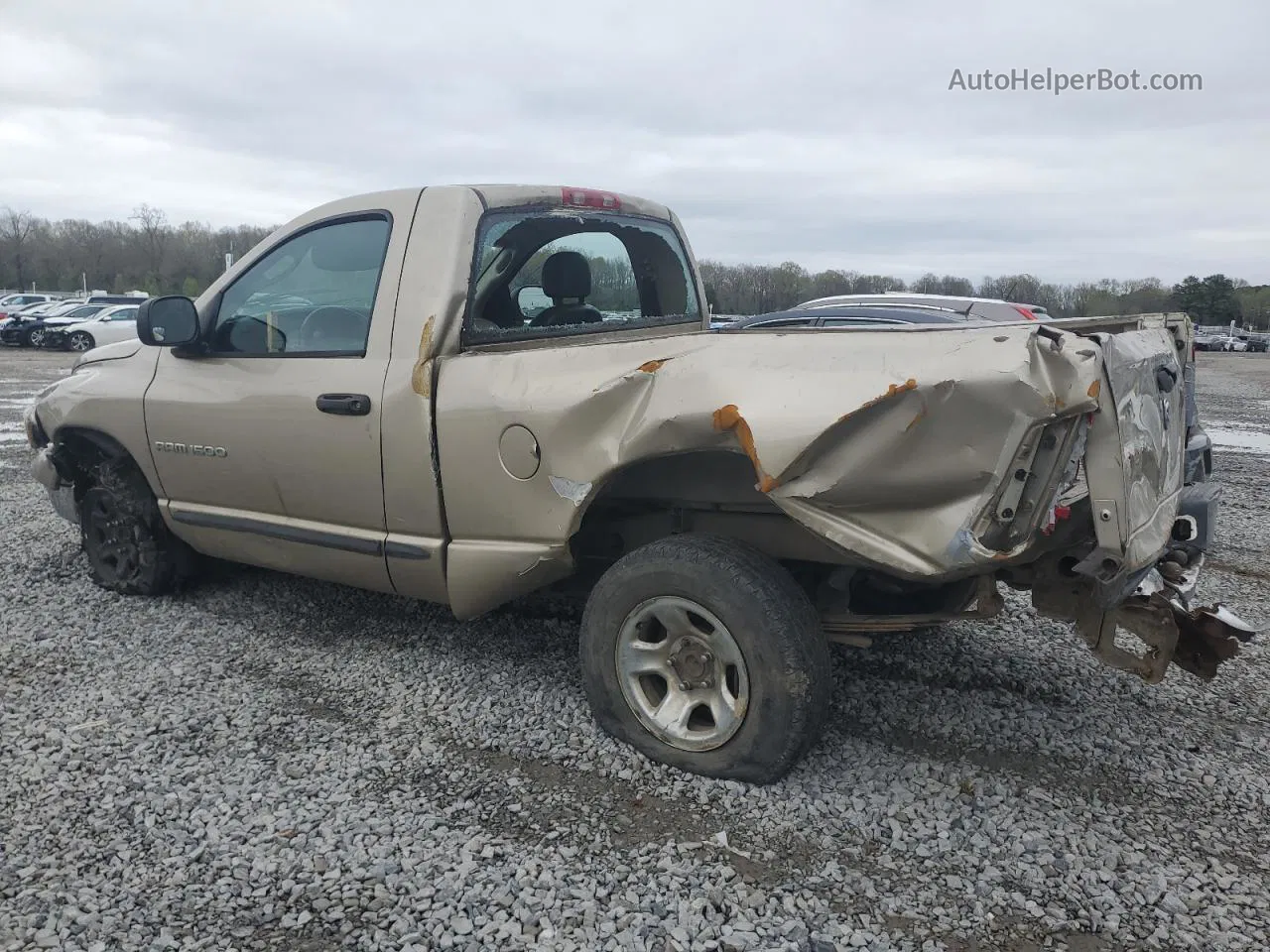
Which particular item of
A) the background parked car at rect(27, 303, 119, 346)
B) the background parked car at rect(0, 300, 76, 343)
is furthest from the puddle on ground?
the background parked car at rect(0, 300, 76, 343)

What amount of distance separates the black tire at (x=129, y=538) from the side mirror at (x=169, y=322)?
92 cm

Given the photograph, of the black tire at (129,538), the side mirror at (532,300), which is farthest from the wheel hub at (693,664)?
the black tire at (129,538)

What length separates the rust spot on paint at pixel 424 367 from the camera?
336 cm

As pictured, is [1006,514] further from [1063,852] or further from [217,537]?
[217,537]

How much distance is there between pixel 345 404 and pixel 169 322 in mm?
1096

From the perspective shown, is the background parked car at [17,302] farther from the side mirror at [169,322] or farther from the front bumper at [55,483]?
the side mirror at [169,322]

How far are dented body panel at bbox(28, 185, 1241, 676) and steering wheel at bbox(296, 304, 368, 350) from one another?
9cm

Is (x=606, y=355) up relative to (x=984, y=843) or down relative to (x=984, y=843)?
up

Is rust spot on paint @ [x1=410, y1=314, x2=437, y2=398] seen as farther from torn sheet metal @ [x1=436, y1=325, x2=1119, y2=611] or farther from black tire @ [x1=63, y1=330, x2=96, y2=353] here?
black tire @ [x1=63, y1=330, x2=96, y2=353]

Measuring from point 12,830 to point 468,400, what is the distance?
188 centimetres

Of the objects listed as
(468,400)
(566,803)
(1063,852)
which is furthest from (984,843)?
(468,400)

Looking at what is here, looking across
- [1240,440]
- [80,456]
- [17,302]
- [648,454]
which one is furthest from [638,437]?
[17,302]

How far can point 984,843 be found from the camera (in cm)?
268

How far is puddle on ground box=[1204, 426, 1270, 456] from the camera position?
430 inches
